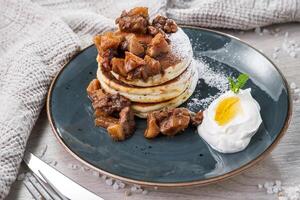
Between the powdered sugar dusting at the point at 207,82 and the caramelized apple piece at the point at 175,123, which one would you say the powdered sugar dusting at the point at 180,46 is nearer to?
the powdered sugar dusting at the point at 207,82

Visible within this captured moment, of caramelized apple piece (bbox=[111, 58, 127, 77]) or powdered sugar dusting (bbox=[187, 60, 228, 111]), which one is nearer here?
caramelized apple piece (bbox=[111, 58, 127, 77])

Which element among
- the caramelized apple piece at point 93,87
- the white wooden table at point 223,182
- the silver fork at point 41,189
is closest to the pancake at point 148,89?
the caramelized apple piece at point 93,87

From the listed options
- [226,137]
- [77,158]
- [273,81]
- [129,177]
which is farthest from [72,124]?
[273,81]

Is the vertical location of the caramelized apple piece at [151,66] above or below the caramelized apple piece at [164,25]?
below

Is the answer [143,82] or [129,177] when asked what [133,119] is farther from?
[129,177]

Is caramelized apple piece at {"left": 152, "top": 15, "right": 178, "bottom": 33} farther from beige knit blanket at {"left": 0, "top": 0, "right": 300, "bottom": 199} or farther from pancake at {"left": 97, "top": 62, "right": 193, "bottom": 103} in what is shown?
beige knit blanket at {"left": 0, "top": 0, "right": 300, "bottom": 199}

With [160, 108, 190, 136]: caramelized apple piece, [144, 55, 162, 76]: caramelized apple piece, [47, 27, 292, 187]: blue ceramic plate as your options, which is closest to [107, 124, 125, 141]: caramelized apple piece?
[47, 27, 292, 187]: blue ceramic plate

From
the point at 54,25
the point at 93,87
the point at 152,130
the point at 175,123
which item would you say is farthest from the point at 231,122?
the point at 54,25
